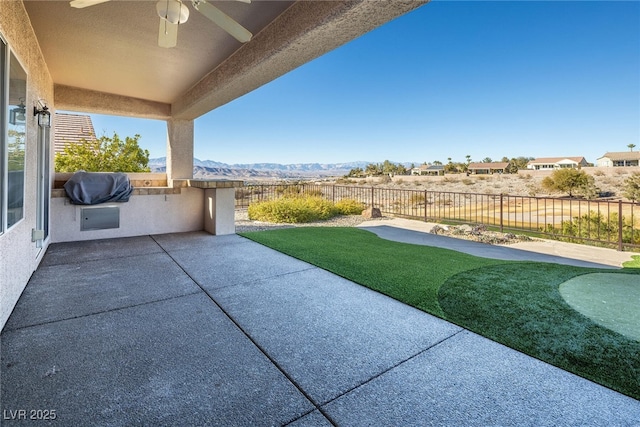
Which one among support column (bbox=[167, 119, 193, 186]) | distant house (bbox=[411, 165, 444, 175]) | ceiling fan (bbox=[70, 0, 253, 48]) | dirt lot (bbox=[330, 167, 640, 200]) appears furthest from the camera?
distant house (bbox=[411, 165, 444, 175])

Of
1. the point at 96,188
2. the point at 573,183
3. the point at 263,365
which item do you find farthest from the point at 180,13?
the point at 573,183

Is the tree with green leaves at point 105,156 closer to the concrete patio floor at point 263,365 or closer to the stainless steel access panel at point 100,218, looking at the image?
the stainless steel access panel at point 100,218

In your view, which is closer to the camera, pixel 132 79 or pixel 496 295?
pixel 496 295

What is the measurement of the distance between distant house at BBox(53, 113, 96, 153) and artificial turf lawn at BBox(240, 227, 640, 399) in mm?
6827

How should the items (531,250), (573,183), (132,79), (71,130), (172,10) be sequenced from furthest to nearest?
(573,183)
(71,130)
(132,79)
(531,250)
(172,10)

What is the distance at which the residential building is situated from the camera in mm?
2547

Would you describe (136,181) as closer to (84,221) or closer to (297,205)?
(84,221)

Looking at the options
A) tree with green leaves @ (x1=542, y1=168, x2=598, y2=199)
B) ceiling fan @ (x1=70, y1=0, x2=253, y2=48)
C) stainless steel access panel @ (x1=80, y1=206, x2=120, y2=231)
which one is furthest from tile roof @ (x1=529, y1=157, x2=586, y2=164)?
stainless steel access panel @ (x1=80, y1=206, x2=120, y2=231)

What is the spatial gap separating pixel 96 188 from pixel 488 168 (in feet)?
101

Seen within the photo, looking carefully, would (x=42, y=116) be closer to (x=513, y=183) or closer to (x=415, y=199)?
(x=415, y=199)

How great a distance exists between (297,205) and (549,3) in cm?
1284

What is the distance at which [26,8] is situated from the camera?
10.2 ft

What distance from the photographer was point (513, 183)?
803 inches

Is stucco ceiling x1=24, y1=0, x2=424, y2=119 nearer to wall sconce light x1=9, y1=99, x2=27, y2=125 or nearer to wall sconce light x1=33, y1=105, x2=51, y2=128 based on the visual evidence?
wall sconce light x1=33, y1=105, x2=51, y2=128
